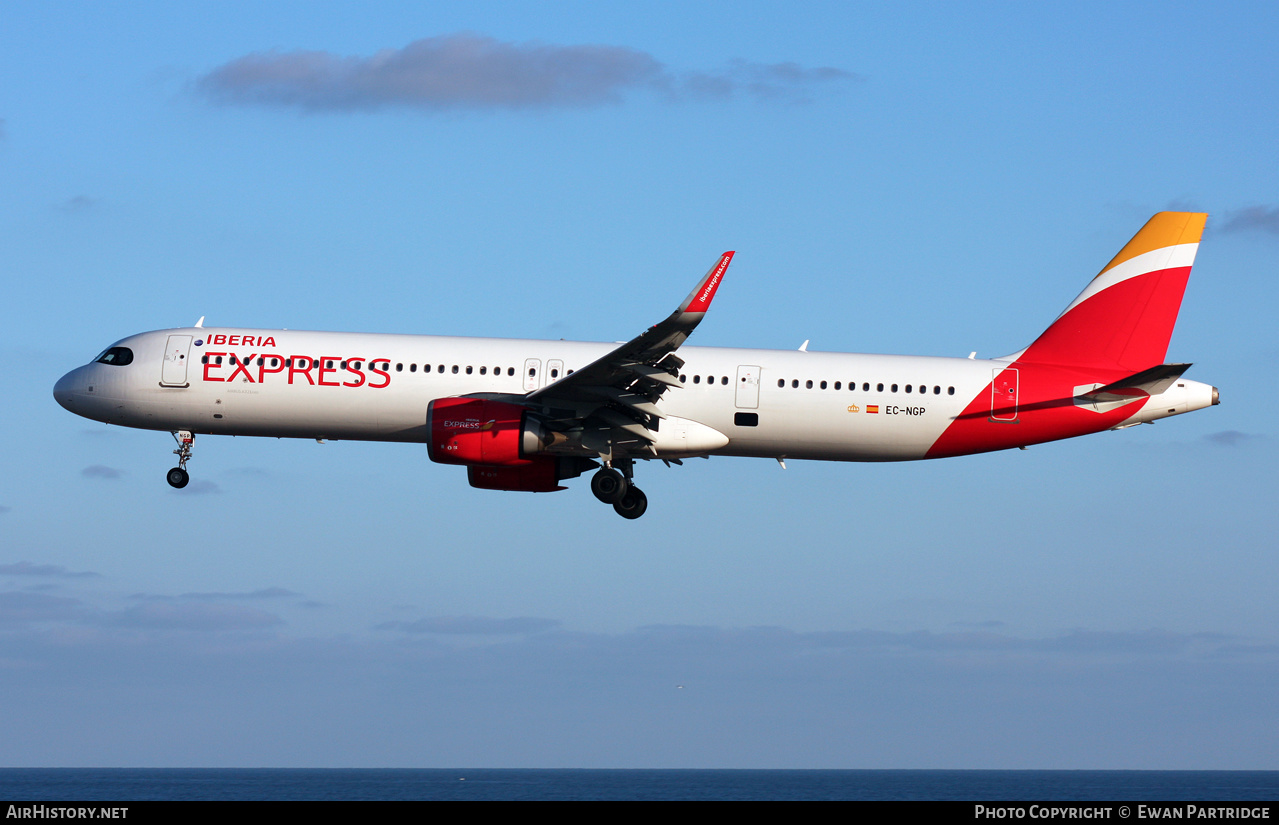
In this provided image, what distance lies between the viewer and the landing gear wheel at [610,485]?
37.9 meters

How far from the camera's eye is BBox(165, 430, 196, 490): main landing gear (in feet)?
128

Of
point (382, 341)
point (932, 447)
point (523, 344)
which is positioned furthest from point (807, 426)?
point (382, 341)

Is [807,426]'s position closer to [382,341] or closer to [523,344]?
[523,344]

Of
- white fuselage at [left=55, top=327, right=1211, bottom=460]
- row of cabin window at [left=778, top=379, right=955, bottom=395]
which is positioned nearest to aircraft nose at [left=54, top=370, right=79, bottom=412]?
white fuselage at [left=55, top=327, right=1211, bottom=460]

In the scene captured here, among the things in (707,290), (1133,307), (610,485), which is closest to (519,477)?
(610,485)

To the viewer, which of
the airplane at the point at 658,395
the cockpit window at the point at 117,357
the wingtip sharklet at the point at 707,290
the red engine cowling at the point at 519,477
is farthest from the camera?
the cockpit window at the point at 117,357

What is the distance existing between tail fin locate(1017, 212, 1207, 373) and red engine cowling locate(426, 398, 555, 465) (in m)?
14.3

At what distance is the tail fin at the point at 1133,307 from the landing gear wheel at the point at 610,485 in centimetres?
1189

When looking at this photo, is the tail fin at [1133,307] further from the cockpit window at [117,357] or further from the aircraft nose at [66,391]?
the aircraft nose at [66,391]

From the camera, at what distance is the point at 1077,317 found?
3847 cm

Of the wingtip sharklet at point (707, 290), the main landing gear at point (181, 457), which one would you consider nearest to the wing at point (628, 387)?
the wingtip sharklet at point (707, 290)

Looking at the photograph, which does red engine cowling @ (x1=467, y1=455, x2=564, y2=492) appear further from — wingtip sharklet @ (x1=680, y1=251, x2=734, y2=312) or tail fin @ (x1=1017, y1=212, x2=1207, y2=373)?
tail fin @ (x1=1017, y1=212, x2=1207, y2=373)
